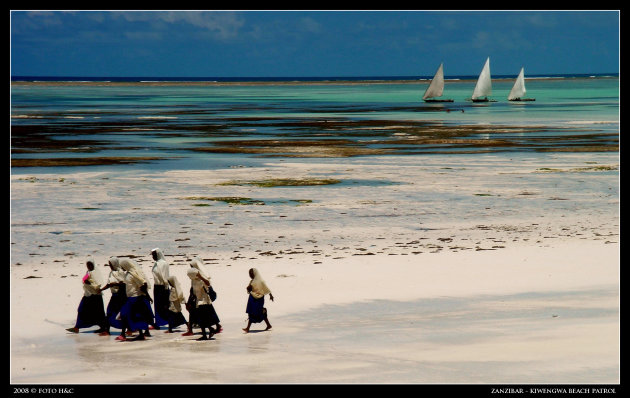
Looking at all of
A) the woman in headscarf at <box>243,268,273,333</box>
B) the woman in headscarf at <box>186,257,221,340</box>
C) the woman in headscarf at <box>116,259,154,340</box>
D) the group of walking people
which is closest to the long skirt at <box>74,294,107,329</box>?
the group of walking people

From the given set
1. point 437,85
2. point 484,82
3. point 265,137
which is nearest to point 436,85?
point 437,85

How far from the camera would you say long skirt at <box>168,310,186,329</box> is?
48.4ft

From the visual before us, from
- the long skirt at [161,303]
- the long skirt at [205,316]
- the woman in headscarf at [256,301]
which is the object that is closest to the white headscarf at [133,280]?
the long skirt at [161,303]

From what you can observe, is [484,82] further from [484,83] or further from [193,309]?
[193,309]

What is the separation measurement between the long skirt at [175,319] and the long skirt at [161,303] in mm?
78

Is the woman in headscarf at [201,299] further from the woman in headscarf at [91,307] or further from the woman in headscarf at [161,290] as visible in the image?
the woman in headscarf at [91,307]

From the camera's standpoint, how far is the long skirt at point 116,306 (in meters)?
14.7

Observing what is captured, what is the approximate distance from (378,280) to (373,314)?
2.66m

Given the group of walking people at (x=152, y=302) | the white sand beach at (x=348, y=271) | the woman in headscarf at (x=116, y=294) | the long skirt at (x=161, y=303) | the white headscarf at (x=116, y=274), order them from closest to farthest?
1. the white sand beach at (x=348, y=271)
2. the group of walking people at (x=152, y=302)
3. the white headscarf at (x=116, y=274)
4. the woman in headscarf at (x=116, y=294)
5. the long skirt at (x=161, y=303)

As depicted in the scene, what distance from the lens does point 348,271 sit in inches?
766

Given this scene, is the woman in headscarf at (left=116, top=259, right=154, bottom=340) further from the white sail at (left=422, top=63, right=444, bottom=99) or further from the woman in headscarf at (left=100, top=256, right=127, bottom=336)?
the white sail at (left=422, top=63, right=444, bottom=99)

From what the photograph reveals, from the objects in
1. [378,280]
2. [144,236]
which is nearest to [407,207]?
[144,236]

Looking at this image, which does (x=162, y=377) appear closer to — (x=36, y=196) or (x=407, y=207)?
(x=407, y=207)

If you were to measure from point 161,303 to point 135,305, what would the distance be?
0.53 meters
